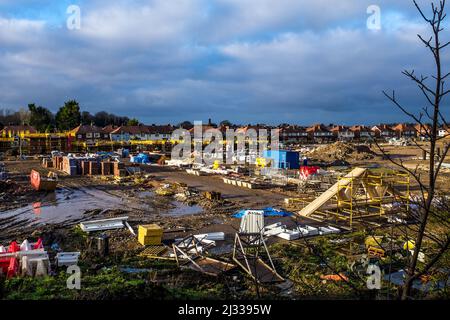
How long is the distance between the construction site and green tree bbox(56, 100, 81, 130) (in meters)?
58.8

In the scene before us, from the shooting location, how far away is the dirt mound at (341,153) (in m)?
51.5

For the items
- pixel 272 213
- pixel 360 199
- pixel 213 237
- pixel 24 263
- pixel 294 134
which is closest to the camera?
pixel 24 263

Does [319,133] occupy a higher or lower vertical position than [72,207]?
higher

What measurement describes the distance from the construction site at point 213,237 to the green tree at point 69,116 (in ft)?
193

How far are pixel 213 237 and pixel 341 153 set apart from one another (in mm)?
42641

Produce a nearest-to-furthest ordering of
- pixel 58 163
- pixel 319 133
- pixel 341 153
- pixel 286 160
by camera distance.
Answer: pixel 286 160, pixel 58 163, pixel 341 153, pixel 319 133

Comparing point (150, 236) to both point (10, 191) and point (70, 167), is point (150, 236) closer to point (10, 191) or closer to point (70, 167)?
point (10, 191)

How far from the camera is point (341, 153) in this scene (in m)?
53.2

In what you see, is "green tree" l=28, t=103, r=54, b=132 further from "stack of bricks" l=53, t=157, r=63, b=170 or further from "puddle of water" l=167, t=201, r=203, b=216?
"puddle of water" l=167, t=201, r=203, b=216

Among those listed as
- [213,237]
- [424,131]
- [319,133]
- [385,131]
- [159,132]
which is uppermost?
[385,131]

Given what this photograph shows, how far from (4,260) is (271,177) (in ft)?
73.6

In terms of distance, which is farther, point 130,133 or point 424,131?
point 130,133

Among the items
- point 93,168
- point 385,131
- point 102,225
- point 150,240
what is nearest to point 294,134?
point 385,131
